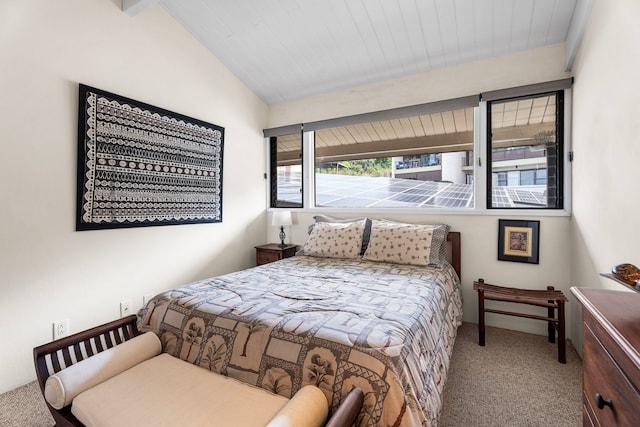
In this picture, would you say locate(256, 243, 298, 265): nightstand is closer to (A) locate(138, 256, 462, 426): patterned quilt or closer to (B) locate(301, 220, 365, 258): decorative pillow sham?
(B) locate(301, 220, 365, 258): decorative pillow sham

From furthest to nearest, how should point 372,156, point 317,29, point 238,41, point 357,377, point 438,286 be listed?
point 372,156 → point 238,41 → point 317,29 → point 438,286 → point 357,377

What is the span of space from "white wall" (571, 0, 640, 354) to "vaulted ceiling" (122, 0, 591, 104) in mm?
401

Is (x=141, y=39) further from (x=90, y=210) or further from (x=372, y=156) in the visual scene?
(x=372, y=156)

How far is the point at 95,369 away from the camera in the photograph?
127 centimetres

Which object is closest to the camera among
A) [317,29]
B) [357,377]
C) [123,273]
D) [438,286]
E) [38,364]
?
[357,377]

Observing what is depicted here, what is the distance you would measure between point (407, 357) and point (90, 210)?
7.87 ft

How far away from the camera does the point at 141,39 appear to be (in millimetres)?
2547

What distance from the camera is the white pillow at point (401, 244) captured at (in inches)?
99.7

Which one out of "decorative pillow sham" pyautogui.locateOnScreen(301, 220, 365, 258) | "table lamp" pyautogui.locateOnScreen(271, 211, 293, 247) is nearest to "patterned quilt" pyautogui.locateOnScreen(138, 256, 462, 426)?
"decorative pillow sham" pyautogui.locateOnScreen(301, 220, 365, 258)

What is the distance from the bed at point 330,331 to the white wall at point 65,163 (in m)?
0.89

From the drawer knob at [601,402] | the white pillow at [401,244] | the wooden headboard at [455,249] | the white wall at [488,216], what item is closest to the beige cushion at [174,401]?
the drawer knob at [601,402]

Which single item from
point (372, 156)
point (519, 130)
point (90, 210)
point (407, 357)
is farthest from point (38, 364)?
point (519, 130)

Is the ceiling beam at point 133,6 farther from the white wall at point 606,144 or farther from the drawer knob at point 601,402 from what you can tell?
the drawer knob at point 601,402

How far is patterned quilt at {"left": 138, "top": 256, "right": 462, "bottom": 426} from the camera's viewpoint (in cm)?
109
